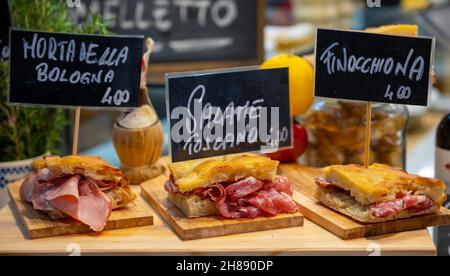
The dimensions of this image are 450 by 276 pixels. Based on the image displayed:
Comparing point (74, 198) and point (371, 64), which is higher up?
point (371, 64)

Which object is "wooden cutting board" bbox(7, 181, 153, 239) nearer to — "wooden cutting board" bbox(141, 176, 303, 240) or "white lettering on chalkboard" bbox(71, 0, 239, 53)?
"wooden cutting board" bbox(141, 176, 303, 240)

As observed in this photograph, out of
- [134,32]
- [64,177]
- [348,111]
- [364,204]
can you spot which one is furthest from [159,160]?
[134,32]

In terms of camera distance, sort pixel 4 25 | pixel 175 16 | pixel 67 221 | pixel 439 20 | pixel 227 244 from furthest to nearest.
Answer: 1. pixel 175 16
2. pixel 439 20
3. pixel 4 25
4. pixel 67 221
5. pixel 227 244

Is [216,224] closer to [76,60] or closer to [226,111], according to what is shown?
[226,111]

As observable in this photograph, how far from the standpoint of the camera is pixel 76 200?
1809 mm

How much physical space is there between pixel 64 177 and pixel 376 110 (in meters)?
1.11

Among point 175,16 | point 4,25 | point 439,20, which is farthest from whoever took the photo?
point 175,16

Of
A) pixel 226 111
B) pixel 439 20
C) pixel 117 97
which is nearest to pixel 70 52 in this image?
pixel 117 97

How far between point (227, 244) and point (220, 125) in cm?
37

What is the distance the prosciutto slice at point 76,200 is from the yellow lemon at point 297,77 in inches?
30.2

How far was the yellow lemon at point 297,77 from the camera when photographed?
2277 millimetres

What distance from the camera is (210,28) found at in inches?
146

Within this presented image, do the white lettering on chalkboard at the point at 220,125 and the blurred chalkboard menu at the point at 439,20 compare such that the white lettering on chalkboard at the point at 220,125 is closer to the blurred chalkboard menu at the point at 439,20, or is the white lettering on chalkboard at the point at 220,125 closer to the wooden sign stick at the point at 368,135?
the wooden sign stick at the point at 368,135

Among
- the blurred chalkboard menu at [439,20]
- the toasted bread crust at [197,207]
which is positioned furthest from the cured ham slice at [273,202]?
the blurred chalkboard menu at [439,20]
